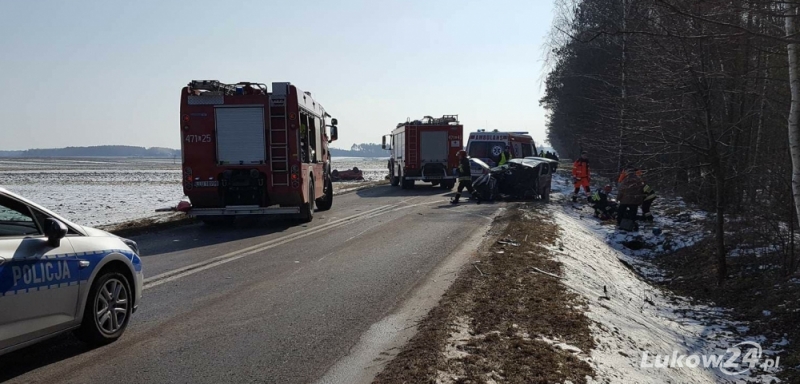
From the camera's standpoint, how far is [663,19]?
795cm

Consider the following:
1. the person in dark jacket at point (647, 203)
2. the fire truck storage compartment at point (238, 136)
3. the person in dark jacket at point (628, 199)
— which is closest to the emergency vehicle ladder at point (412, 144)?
the person in dark jacket at point (647, 203)

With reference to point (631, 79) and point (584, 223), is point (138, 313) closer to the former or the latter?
point (631, 79)

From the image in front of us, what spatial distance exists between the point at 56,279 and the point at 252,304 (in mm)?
2398

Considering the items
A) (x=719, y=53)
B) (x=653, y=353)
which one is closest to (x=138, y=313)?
(x=653, y=353)

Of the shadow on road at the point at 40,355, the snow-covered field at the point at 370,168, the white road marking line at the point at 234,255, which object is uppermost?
the shadow on road at the point at 40,355

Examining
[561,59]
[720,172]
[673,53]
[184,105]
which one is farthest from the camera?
[561,59]

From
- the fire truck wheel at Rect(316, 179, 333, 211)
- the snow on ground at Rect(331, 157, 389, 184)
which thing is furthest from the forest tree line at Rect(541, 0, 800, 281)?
the snow on ground at Rect(331, 157, 389, 184)

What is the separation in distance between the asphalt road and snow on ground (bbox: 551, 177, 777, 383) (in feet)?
7.21

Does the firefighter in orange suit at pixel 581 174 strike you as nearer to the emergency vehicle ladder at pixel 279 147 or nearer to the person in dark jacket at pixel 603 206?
the person in dark jacket at pixel 603 206

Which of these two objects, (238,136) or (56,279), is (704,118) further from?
(56,279)

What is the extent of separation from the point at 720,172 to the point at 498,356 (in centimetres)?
776

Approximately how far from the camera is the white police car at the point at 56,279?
4.69 meters

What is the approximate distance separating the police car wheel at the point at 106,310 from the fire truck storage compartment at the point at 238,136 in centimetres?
824

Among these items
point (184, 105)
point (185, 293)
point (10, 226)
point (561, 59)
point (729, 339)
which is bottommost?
point (729, 339)
